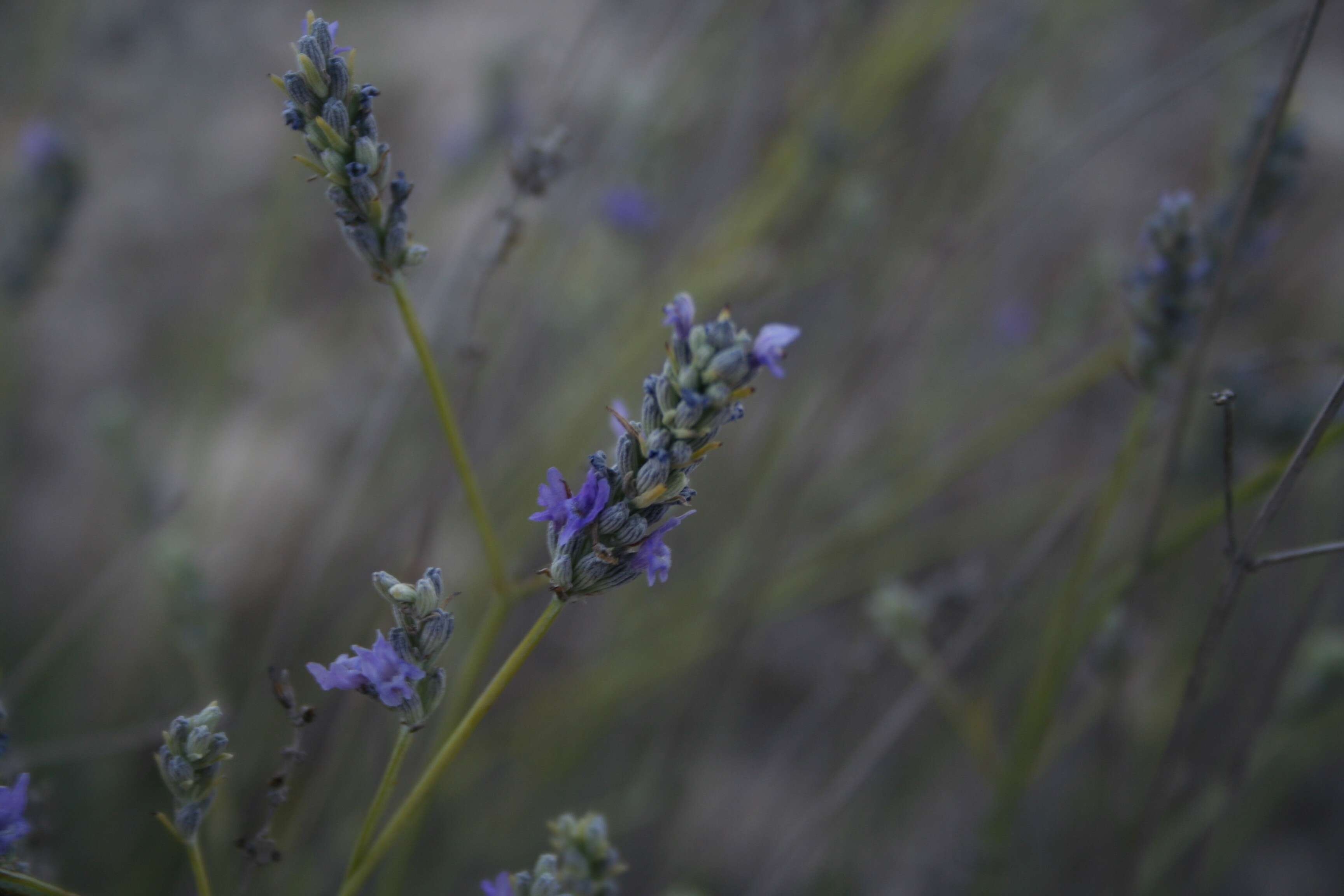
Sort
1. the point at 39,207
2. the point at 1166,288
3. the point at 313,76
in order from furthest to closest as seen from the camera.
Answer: the point at 39,207 < the point at 1166,288 < the point at 313,76

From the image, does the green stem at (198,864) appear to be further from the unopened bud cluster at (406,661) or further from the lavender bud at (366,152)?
the lavender bud at (366,152)

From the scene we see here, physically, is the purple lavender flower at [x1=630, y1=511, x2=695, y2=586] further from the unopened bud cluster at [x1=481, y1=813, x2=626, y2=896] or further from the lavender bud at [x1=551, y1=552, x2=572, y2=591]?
the unopened bud cluster at [x1=481, y1=813, x2=626, y2=896]

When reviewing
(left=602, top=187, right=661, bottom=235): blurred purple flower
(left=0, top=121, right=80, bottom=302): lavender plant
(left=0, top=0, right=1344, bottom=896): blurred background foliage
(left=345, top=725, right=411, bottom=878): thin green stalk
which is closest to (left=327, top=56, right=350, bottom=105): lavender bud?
(left=0, top=0, right=1344, bottom=896): blurred background foliage

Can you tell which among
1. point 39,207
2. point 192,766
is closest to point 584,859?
point 192,766

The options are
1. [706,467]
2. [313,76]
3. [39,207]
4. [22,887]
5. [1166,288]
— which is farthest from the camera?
[706,467]

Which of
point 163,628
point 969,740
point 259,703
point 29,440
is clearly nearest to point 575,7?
point 29,440

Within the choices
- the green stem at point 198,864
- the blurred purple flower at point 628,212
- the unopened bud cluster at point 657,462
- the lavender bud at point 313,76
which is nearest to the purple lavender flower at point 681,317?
the unopened bud cluster at point 657,462

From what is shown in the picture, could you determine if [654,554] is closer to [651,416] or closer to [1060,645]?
[651,416]
